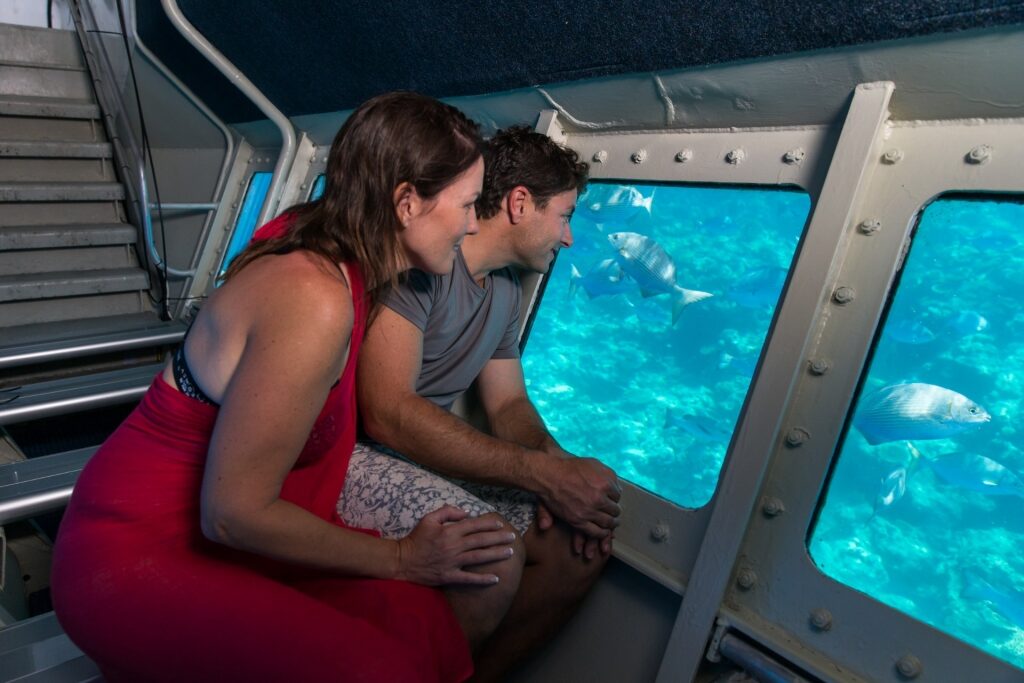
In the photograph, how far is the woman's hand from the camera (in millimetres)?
1509

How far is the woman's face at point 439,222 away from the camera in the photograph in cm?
151

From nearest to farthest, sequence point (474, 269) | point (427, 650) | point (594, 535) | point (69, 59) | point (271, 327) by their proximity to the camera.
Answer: point (271, 327)
point (427, 650)
point (594, 535)
point (474, 269)
point (69, 59)

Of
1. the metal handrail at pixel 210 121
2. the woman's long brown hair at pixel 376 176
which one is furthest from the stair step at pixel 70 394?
the metal handrail at pixel 210 121

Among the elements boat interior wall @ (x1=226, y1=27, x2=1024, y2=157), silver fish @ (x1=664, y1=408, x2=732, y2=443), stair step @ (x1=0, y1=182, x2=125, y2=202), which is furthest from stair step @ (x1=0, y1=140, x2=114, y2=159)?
silver fish @ (x1=664, y1=408, x2=732, y2=443)

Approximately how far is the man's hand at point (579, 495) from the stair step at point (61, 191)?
2934 mm

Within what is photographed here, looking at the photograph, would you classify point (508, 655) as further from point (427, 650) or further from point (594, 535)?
point (427, 650)

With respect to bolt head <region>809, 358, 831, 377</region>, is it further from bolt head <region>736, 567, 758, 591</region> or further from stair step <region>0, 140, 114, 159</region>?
stair step <region>0, 140, 114, 159</region>

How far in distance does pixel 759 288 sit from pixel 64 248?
3199 millimetres

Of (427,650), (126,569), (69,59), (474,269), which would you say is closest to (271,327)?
(126,569)

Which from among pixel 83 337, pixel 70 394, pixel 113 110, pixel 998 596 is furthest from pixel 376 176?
pixel 113 110

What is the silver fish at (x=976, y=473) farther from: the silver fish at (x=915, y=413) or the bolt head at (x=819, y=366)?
the bolt head at (x=819, y=366)

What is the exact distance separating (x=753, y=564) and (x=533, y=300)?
115cm

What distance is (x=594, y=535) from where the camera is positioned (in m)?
1.89

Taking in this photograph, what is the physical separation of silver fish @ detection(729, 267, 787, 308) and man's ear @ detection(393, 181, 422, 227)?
0.96 meters
